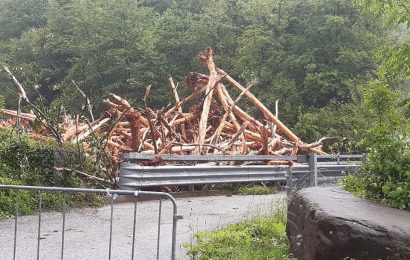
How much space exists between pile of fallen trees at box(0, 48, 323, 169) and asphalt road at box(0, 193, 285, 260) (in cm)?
229

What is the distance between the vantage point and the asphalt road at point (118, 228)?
18.8 ft

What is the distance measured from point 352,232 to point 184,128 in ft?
34.0

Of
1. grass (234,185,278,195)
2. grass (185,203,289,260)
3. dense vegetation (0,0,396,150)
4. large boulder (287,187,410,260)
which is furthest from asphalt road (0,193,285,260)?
dense vegetation (0,0,396,150)

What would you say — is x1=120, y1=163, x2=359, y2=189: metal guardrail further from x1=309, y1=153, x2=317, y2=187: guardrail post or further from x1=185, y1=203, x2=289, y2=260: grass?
x1=185, y1=203, x2=289, y2=260: grass

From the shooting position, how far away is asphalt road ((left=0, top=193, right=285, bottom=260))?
18.8 feet

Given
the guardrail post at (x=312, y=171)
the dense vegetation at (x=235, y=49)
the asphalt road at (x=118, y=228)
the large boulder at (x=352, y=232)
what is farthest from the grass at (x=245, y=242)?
the dense vegetation at (x=235, y=49)

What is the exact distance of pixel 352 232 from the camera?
4.44m

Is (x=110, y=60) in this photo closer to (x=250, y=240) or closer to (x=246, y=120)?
(x=246, y=120)

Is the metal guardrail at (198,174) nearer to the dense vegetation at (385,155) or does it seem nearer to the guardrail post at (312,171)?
the guardrail post at (312,171)

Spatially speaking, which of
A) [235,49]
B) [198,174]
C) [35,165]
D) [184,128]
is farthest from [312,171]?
[235,49]

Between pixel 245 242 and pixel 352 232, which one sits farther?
pixel 245 242

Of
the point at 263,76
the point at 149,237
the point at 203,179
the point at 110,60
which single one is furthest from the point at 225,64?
the point at 149,237

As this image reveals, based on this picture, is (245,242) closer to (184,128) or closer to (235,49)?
(184,128)

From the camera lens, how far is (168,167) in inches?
408
